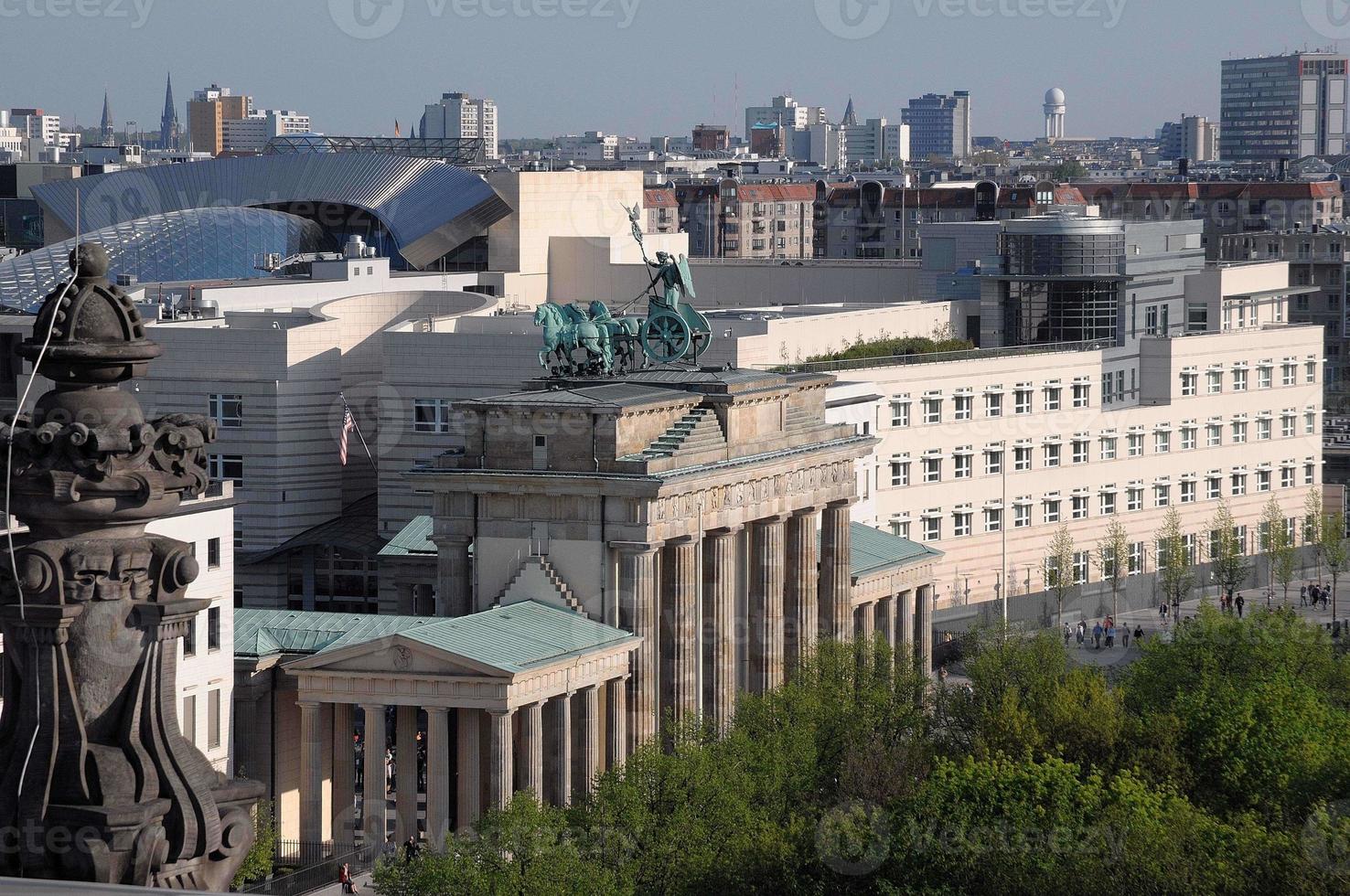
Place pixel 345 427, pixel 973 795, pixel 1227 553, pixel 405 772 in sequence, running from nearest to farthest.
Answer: pixel 973 795, pixel 405 772, pixel 345 427, pixel 1227 553

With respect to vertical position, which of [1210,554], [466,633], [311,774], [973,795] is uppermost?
[466,633]

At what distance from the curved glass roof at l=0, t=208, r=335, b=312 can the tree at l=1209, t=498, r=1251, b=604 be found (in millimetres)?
42812

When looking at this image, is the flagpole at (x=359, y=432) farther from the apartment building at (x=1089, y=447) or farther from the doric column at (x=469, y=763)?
the doric column at (x=469, y=763)

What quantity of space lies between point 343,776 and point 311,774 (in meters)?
1.47

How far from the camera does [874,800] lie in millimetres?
54094

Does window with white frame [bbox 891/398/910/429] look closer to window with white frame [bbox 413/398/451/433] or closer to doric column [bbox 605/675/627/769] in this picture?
window with white frame [bbox 413/398/451/433]

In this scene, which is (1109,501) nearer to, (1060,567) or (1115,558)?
(1115,558)

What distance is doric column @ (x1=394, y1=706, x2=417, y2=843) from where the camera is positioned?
196 feet

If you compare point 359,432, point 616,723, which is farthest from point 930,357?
point 616,723

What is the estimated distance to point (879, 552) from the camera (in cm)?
8212

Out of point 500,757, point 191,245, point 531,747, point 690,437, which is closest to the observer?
point 500,757

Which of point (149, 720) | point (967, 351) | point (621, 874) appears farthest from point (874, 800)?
point (967, 351)

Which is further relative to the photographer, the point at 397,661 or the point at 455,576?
the point at 455,576

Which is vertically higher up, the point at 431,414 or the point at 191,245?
the point at 191,245
